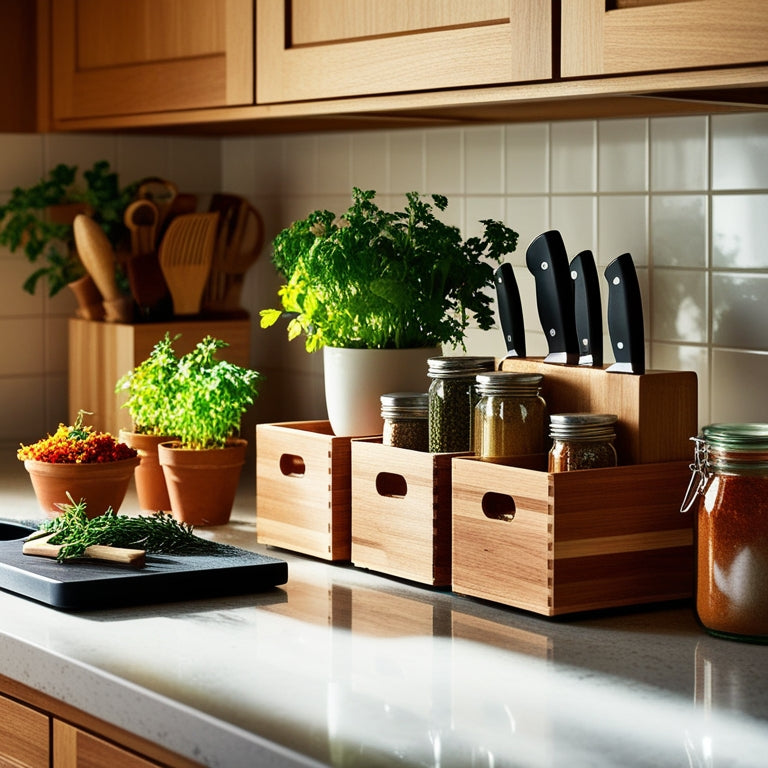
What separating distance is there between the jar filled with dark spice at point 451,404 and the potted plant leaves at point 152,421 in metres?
0.52

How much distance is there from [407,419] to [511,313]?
189mm

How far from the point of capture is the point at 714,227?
6.01ft

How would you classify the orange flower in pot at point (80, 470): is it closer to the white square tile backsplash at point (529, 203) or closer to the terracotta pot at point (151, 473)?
the terracotta pot at point (151, 473)

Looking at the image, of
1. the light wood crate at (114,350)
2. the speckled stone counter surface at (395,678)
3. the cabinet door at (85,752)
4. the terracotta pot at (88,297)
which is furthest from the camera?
the terracotta pot at (88,297)

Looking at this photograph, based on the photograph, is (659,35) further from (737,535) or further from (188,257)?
(188,257)

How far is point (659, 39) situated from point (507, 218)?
2.47 ft

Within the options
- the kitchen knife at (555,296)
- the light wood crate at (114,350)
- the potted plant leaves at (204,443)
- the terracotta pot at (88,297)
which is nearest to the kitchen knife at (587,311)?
the kitchen knife at (555,296)

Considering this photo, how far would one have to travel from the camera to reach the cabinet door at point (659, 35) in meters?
1.32

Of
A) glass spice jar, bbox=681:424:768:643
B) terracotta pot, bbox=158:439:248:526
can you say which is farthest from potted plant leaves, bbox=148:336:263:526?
glass spice jar, bbox=681:424:768:643

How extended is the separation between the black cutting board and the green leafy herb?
0.33 meters

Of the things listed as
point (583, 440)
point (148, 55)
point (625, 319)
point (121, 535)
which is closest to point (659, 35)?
point (625, 319)

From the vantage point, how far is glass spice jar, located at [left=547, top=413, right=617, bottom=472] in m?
1.47

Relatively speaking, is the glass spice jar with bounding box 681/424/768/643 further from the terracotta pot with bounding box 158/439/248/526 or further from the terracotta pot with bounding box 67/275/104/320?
the terracotta pot with bounding box 67/275/104/320

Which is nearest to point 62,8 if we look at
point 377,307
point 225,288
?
point 225,288
